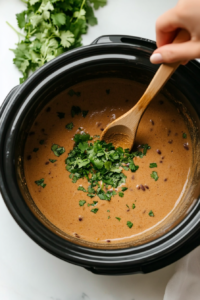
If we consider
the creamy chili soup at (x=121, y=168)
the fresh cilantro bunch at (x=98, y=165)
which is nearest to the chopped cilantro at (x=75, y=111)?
the creamy chili soup at (x=121, y=168)

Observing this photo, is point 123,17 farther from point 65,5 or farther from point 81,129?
point 81,129

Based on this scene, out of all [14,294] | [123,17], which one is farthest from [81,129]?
[14,294]

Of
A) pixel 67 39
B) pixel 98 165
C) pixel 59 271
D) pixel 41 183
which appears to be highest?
pixel 67 39

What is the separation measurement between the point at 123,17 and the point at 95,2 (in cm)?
20

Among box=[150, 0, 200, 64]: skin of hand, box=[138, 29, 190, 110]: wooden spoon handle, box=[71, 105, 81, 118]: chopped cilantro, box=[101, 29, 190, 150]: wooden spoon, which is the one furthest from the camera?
box=[71, 105, 81, 118]: chopped cilantro

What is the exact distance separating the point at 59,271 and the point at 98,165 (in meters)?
0.69

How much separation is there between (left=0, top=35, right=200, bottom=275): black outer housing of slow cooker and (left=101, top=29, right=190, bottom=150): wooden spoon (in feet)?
0.54

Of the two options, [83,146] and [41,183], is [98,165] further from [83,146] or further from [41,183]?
[41,183]

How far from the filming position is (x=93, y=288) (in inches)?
73.8

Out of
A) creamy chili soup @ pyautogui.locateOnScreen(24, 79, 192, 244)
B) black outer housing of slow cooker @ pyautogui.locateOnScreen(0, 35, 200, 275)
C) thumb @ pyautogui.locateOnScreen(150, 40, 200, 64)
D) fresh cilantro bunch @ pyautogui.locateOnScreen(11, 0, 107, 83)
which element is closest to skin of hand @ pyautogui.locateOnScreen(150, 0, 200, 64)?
thumb @ pyautogui.locateOnScreen(150, 40, 200, 64)

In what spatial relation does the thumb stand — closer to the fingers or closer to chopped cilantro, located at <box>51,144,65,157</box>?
the fingers

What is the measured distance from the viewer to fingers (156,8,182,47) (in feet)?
4.10

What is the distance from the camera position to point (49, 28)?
1.93m

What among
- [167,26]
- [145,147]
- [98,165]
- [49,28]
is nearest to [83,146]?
[98,165]
